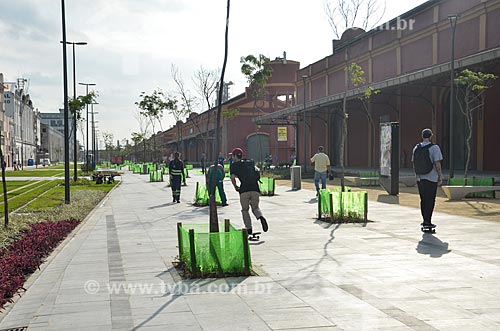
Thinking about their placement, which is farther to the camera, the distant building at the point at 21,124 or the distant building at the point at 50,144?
the distant building at the point at 50,144

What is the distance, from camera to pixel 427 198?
10891mm

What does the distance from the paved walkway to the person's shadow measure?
0.02m

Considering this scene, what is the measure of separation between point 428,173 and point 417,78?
17123 mm

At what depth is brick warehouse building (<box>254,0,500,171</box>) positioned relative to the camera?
28.8 m

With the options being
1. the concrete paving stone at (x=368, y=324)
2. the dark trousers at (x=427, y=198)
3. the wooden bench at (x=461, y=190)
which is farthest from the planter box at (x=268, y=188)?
the concrete paving stone at (x=368, y=324)

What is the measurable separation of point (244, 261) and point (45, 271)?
3.07 meters

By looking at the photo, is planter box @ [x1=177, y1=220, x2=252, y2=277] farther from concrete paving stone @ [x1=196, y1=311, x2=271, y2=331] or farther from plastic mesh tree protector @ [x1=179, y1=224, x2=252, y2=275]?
concrete paving stone @ [x1=196, y1=311, x2=271, y2=331]

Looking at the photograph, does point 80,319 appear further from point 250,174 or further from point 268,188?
point 268,188

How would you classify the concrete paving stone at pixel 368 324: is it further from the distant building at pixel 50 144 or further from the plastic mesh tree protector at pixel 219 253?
the distant building at pixel 50 144

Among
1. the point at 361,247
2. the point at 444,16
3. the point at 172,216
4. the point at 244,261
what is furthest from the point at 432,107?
the point at 244,261

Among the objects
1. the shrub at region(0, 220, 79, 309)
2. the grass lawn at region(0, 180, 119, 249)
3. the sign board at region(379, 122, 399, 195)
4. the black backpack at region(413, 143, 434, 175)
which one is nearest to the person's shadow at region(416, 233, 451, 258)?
the black backpack at region(413, 143, 434, 175)

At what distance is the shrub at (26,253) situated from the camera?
272 inches

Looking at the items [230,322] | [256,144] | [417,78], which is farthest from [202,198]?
[256,144]

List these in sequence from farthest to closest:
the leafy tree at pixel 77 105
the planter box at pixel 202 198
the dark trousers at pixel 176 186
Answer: the leafy tree at pixel 77 105, the dark trousers at pixel 176 186, the planter box at pixel 202 198
